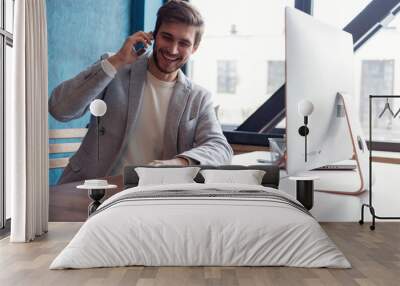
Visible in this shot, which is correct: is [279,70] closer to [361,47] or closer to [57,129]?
[361,47]

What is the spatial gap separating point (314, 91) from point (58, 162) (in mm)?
2341

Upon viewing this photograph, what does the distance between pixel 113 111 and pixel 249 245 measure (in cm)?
210

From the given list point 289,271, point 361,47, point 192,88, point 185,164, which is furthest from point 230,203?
point 361,47

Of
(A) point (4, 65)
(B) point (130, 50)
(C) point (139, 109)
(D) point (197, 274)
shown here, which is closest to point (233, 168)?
(C) point (139, 109)

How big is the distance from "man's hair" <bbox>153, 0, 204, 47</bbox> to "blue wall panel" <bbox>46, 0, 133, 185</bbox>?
0.28 m

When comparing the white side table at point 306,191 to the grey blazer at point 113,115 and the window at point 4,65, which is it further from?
the window at point 4,65

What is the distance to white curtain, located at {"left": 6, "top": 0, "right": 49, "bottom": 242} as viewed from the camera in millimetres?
4383

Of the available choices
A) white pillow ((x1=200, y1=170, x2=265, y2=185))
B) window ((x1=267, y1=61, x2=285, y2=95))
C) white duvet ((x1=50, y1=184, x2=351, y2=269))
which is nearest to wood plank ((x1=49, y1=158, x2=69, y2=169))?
white pillow ((x1=200, y1=170, x2=265, y2=185))

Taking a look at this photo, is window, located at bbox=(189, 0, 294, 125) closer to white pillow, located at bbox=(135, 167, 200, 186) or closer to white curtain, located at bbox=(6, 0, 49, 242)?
white pillow, located at bbox=(135, 167, 200, 186)

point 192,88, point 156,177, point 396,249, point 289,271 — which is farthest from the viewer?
point 192,88

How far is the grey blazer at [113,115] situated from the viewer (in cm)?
517

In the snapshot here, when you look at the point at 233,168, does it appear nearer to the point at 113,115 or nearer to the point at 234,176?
the point at 234,176

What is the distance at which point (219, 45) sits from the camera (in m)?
5.43

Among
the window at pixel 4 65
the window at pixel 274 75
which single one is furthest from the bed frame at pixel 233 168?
the window at pixel 4 65
